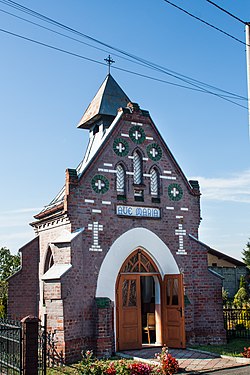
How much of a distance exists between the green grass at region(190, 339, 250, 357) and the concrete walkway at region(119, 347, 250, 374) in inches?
19.6

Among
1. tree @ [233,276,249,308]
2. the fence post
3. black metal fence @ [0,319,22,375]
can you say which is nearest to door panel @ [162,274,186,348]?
black metal fence @ [0,319,22,375]

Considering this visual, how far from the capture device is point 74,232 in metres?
15.6

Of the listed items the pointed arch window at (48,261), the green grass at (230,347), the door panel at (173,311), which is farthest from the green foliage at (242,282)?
the pointed arch window at (48,261)

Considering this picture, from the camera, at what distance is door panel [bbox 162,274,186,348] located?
16469 millimetres

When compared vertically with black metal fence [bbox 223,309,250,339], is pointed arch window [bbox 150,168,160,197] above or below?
above

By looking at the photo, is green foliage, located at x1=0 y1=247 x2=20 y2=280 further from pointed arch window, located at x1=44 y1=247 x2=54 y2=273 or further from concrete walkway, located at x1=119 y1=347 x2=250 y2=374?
concrete walkway, located at x1=119 y1=347 x2=250 y2=374

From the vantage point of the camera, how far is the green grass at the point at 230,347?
15.5 metres

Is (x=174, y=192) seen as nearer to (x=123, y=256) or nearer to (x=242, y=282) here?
(x=123, y=256)

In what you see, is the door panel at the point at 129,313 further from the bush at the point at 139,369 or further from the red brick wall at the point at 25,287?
the red brick wall at the point at 25,287

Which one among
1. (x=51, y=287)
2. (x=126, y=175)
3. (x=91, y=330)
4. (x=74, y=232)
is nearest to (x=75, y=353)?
(x=91, y=330)

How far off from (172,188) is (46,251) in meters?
5.31

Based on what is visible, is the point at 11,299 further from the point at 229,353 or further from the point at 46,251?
the point at 229,353

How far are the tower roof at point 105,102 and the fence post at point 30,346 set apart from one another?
10.1 m

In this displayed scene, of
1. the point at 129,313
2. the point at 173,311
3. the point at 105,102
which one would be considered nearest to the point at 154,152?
the point at 105,102
